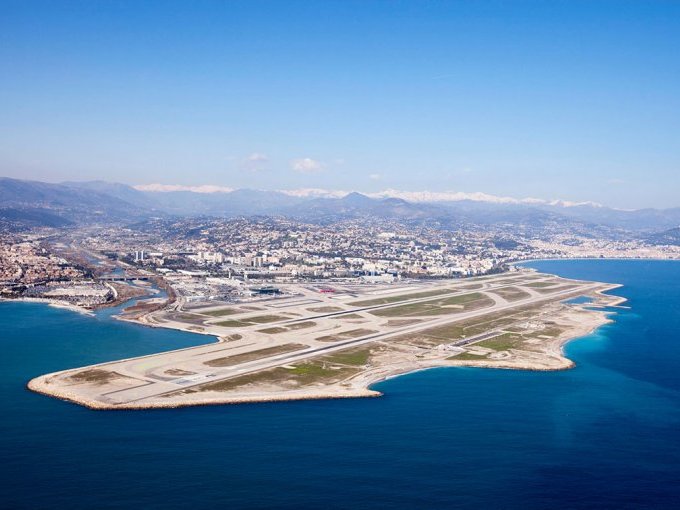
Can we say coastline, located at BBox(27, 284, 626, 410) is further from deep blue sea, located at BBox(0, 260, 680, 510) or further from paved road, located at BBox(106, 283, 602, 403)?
paved road, located at BBox(106, 283, 602, 403)

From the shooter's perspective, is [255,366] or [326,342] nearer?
[255,366]

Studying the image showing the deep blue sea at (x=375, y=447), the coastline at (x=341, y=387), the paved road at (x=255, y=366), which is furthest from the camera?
the paved road at (x=255, y=366)

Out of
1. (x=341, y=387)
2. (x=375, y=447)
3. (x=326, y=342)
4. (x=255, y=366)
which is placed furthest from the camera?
(x=326, y=342)

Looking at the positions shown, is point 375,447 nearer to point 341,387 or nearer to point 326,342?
point 341,387

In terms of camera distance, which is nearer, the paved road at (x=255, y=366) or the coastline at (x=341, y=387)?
the coastline at (x=341, y=387)

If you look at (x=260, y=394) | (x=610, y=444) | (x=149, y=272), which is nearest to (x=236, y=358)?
(x=260, y=394)

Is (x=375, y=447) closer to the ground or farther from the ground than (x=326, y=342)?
closer to the ground

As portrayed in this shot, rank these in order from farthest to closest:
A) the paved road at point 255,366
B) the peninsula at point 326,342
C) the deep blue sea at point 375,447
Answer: the peninsula at point 326,342 → the paved road at point 255,366 → the deep blue sea at point 375,447

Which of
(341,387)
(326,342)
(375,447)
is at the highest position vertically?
(326,342)

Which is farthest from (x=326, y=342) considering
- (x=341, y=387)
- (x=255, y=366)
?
(x=341, y=387)

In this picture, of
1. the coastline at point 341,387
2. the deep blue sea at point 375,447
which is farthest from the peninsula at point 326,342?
the deep blue sea at point 375,447

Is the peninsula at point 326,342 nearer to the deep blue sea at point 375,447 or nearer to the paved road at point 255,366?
the paved road at point 255,366
